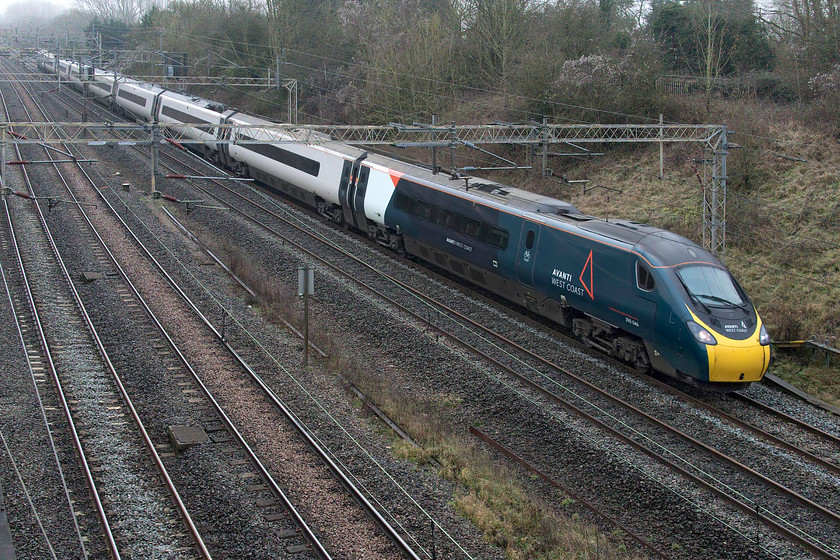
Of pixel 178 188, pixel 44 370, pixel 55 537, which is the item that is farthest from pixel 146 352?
pixel 178 188

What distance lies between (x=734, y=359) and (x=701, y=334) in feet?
2.28

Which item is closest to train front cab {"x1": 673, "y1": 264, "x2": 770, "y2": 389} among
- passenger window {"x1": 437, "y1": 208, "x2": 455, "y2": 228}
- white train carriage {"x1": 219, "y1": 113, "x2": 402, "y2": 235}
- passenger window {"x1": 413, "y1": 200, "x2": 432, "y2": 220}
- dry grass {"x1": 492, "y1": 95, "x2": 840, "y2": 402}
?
dry grass {"x1": 492, "y1": 95, "x2": 840, "y2": 402}

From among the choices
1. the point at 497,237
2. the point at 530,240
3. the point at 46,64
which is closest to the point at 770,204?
the point at 497,237

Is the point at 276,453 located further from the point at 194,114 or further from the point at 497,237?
the point at 194,114

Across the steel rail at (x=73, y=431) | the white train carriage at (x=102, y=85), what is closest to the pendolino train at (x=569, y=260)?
the steel rail at (x=73, y=431)

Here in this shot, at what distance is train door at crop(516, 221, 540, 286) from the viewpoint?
681 inches

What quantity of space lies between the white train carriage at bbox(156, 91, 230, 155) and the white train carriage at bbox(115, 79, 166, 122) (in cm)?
102

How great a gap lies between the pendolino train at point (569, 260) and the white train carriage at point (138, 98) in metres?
20.5

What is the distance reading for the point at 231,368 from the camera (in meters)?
15.4

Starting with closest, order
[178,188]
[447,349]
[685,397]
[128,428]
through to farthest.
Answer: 1. [128,428]
2. [685,397]
3. [447,349]
4. [178,188]

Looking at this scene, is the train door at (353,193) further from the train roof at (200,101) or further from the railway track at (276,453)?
the train roof at (200,101)

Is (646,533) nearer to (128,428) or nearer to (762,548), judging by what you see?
(762,548)

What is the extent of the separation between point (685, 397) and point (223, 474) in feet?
27.1

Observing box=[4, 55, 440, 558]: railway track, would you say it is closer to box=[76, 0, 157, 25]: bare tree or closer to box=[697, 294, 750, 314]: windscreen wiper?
box=[697, 294, 750, 314]: windscreen wiper
